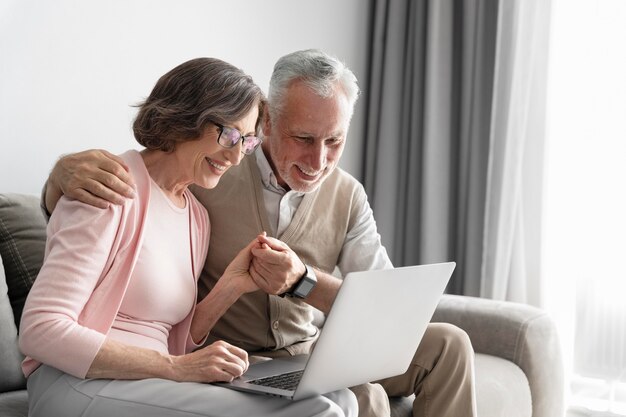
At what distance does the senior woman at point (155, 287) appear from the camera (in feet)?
4.53

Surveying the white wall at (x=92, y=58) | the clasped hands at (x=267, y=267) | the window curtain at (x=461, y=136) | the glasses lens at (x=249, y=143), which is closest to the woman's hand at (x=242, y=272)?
the clasped hands at (x=267, y=267)

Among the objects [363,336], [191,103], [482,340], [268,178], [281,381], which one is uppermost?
[191,103]

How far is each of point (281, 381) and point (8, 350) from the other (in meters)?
0.69

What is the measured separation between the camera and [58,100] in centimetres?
235

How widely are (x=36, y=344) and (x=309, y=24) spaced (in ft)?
7.53

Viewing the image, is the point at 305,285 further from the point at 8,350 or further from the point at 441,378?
the point at 8,350

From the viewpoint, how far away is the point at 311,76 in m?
2.00

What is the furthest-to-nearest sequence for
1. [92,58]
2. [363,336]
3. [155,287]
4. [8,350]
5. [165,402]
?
[92,58], [8,350], [155,287], [363,336], [165,402]

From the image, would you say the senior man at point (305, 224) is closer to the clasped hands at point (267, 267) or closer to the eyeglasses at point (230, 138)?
the clasped hands at point (267, 267)

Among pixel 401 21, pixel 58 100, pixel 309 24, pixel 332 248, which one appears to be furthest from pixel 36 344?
pixel 401 21

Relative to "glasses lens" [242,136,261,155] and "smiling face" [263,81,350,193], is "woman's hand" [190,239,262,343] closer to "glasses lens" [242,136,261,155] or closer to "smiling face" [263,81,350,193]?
"glasses lens" [242,136,261,155]

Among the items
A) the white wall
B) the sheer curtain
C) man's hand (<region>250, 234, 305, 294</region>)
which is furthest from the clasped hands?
the sheer curtain

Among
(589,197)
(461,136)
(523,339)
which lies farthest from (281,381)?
(461,136)

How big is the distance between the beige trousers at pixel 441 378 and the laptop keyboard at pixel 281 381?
0.35m
